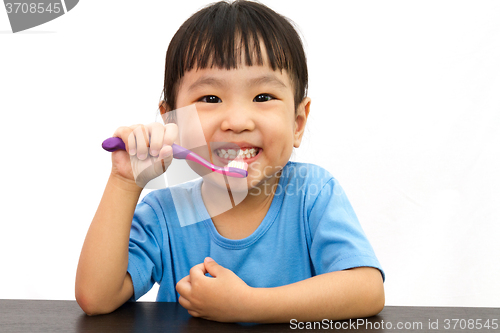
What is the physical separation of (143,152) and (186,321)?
8.2 inches

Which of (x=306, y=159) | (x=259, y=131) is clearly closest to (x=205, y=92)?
(x=259, y=131)

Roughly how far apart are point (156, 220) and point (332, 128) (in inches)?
25.7

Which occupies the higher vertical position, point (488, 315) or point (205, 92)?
point (205, 92)

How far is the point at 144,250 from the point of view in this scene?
64 cm

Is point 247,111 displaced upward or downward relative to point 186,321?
upward

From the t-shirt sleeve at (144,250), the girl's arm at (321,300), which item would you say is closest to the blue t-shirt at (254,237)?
the t-shirt sleeve at (144,250)

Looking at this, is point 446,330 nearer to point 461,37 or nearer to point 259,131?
point 259,131

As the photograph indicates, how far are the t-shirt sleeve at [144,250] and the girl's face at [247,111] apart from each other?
0.14 metres

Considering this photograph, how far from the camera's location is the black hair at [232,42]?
2.04ft

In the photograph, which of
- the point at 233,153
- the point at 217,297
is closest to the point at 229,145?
the point at 233,153

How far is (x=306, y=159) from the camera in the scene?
3.84 feet

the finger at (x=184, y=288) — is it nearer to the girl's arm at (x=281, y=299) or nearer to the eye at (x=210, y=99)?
the girl's arm at (x=281, y=299)

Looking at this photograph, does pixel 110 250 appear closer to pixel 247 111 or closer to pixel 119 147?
pixel 119 147

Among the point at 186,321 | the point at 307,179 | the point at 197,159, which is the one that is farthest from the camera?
the point at 307,179
